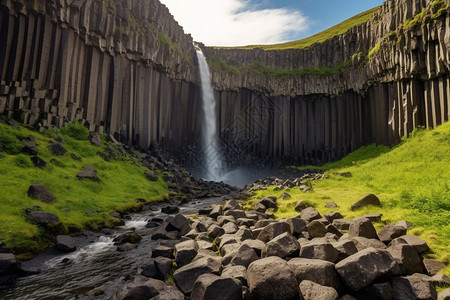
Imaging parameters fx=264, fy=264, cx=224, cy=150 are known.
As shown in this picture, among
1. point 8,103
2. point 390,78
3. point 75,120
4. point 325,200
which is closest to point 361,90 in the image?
point 390,78

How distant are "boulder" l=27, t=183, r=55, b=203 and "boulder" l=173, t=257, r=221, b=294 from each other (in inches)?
352

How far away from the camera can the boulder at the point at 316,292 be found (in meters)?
4.06

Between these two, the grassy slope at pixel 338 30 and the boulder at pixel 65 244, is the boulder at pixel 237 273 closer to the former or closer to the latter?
the boulder at pixel 65 244

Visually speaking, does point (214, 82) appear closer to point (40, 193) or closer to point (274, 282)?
point (40, 193)

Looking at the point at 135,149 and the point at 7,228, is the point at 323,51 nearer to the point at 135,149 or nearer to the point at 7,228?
the point at 135,149

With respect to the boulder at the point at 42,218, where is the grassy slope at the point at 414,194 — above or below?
above

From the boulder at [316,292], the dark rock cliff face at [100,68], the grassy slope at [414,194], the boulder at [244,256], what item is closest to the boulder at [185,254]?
the boulder at [244,256]

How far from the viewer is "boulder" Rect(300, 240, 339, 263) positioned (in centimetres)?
512

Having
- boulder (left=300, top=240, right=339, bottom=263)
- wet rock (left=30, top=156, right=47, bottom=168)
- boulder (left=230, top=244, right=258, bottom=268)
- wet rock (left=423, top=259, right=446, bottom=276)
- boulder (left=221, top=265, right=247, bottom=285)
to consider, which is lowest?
Result: boulder (left=221, top=265, right=247, bottom=285)

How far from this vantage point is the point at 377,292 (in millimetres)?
4133

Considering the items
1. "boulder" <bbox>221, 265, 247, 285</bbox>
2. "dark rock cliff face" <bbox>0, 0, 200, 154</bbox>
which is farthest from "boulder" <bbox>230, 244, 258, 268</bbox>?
"dark rock cliff face" <bbox>0, 0, 200, 154</bbox>

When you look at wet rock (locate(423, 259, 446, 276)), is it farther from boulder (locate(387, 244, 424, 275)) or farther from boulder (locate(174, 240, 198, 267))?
boulder (locate(174, 240, 198, 267))

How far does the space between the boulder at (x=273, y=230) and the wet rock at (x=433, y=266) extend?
316 centimetres

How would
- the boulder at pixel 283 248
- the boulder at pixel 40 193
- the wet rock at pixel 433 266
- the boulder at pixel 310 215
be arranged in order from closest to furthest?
the wet rock at pixel 433 266 < the boulder at pixel 283 248 < the boulder at pixel 310 215 < the boulder at pixel 40 193
